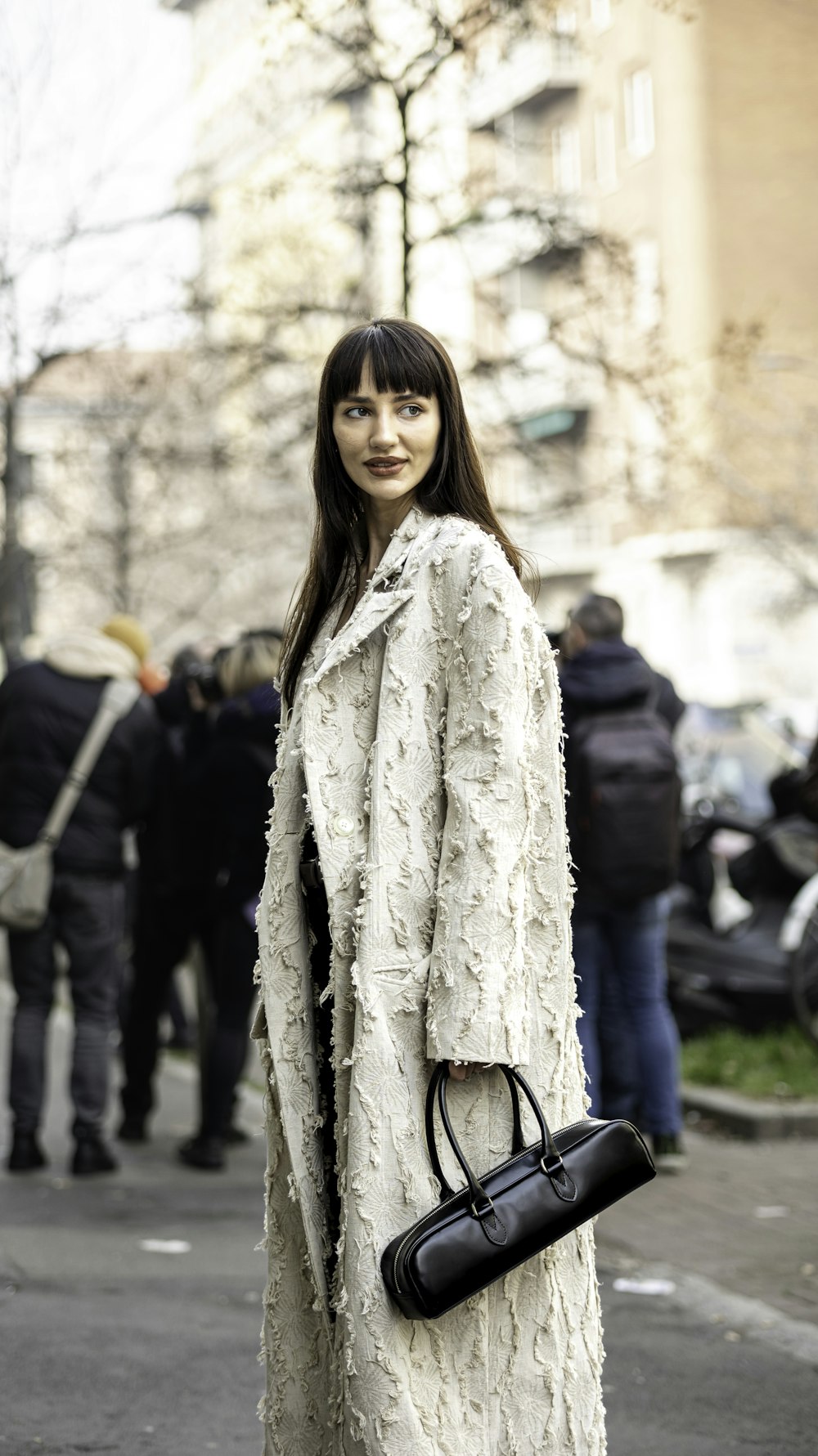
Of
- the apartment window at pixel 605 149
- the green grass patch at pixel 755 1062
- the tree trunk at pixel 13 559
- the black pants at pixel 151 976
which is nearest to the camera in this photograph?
the black pants at pixel 151 976

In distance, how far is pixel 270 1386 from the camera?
9.26ft

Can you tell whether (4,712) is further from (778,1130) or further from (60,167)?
(60,167)

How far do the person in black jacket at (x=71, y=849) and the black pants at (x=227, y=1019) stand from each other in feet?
1.40

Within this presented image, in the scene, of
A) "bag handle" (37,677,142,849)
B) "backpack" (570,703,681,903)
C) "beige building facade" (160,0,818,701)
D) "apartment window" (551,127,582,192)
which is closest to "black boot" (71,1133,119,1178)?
"bag handle" (37,677,142,849)

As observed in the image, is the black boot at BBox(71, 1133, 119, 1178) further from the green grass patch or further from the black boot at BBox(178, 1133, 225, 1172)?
the green grass patch

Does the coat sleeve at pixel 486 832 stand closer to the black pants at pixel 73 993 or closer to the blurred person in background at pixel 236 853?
the blurred person in background at pixel 236 853

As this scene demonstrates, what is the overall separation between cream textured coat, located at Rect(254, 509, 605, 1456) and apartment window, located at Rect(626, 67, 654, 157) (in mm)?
38040

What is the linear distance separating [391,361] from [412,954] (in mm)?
927

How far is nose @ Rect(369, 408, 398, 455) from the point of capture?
2.88m

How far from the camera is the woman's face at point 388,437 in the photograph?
2889 millimetres

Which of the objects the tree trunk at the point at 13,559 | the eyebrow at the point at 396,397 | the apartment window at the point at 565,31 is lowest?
the eyebrow at the point at 396,397

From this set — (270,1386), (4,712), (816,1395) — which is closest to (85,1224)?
(4,712)

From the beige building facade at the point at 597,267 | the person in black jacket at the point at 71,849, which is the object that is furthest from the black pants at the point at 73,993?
the beige building facade at the point at 597,267

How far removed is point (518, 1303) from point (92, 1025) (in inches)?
192
